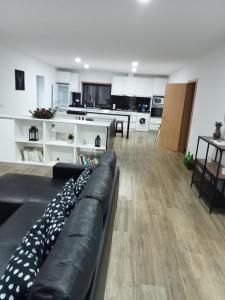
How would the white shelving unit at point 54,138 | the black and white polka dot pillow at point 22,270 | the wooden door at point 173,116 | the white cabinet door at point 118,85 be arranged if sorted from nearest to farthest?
the black and white polka dot pillow at point 22,270 → the white shelving unit at point 54,138 → the wooden door at point 173,116 → the white cabinet door at point 118,85

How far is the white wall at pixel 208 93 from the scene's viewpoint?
396 cm

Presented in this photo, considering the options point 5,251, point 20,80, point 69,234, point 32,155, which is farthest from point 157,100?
point 69,234

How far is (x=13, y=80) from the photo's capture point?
5.97m

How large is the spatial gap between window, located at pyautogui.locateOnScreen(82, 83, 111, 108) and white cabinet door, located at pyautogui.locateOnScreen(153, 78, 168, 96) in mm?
2045

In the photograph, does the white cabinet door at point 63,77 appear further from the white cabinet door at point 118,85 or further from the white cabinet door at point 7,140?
the white cabinet door at point 7,140

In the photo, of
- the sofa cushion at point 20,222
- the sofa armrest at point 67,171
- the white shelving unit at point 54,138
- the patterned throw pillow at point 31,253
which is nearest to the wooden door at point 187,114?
the white shelving unit at point 54,138

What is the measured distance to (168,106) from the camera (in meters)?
A: 7.00

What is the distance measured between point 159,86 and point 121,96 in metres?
1.68

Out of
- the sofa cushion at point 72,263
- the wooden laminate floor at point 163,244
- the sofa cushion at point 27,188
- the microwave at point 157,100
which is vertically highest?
the microwave at point 157,100

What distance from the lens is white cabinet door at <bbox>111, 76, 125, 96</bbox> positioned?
381 inches

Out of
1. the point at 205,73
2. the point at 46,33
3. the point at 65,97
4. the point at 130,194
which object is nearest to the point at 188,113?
the point at 205,73

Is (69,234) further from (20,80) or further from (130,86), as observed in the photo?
(130,86)

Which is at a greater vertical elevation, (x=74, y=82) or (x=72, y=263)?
(x=74, y=82)

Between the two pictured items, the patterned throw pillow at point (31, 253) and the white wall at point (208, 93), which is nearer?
the patterned throw pillow at point (31, 253)
